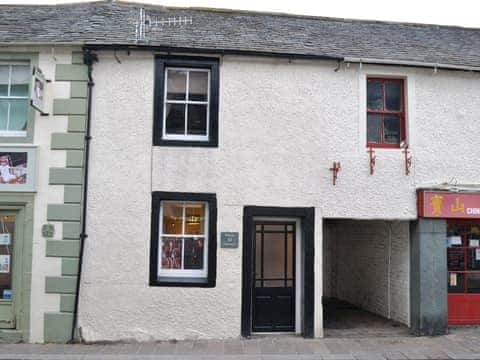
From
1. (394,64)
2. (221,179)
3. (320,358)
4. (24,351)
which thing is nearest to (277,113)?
(221,179)

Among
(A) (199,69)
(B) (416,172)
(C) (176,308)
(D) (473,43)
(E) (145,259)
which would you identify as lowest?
(C) (176,308)


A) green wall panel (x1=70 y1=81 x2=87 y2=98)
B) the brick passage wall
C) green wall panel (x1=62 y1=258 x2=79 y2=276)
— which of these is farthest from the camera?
the brick passage wall

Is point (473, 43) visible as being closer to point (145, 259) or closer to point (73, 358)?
point (145, 259)

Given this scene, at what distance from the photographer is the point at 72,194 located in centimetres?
843

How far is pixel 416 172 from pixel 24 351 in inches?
312

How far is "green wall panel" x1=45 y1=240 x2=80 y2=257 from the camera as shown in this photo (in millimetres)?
8344

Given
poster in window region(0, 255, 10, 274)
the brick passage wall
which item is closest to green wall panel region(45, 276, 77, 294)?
poster in window region(0, 255, 10, 274)

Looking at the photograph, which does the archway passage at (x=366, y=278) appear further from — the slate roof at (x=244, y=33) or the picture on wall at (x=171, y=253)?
the slate roof at (x=244, y=33)

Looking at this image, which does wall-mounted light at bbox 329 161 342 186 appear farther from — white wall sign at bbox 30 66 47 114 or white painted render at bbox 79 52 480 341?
white wall sign at bbox 30 66 47 114

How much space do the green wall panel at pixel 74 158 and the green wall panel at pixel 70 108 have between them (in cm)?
75

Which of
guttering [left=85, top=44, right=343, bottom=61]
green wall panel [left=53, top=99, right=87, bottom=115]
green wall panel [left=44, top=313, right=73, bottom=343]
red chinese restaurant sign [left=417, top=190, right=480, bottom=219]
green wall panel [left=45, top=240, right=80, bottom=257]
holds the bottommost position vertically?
green wall panel [left=44, top=313, right=73, bottom=343]

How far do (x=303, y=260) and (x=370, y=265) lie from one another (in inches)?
123

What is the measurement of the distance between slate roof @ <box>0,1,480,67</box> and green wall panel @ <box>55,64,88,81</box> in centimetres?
50

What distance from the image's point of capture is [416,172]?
896 centimetres
